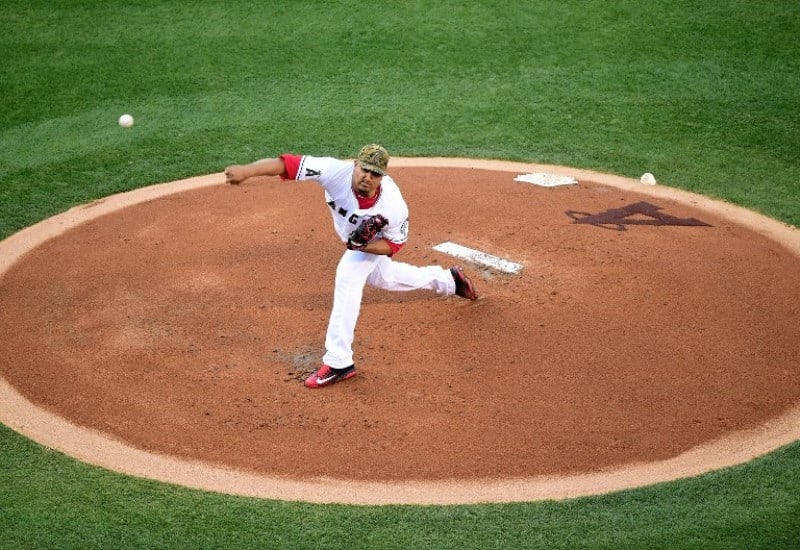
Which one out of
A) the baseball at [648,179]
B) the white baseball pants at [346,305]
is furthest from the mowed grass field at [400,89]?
the white baseball pants at [346,305]

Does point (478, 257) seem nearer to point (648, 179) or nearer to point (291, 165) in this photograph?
point (291, 165)

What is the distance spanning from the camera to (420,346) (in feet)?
27.1

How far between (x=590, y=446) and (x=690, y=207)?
5.17 m

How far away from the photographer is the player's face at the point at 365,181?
23.8 ft

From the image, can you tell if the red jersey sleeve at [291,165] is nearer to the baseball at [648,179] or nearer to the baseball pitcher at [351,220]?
the baseball pitcher at [351,220]

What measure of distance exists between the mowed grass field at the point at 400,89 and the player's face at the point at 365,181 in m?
3.48

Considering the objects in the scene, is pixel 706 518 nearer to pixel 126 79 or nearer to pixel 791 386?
pixel 791 386

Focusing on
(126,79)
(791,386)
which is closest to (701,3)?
(126,79)

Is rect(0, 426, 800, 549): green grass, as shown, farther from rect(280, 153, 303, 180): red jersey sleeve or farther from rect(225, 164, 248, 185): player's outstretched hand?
rect(280, 153, 303, 180): red jersey sleeve

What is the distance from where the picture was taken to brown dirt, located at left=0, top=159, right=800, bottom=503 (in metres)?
6.82

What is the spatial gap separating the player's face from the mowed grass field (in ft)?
11.4

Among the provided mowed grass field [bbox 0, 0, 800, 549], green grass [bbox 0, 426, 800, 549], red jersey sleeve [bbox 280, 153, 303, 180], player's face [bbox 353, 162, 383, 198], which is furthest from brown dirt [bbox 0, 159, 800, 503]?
red jersey sleeve [bbox 280, 153, 303, 180]

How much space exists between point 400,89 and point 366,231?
7710 millimetres

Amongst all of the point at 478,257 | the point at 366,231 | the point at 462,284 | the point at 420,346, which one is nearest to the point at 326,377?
the point at 420,346
